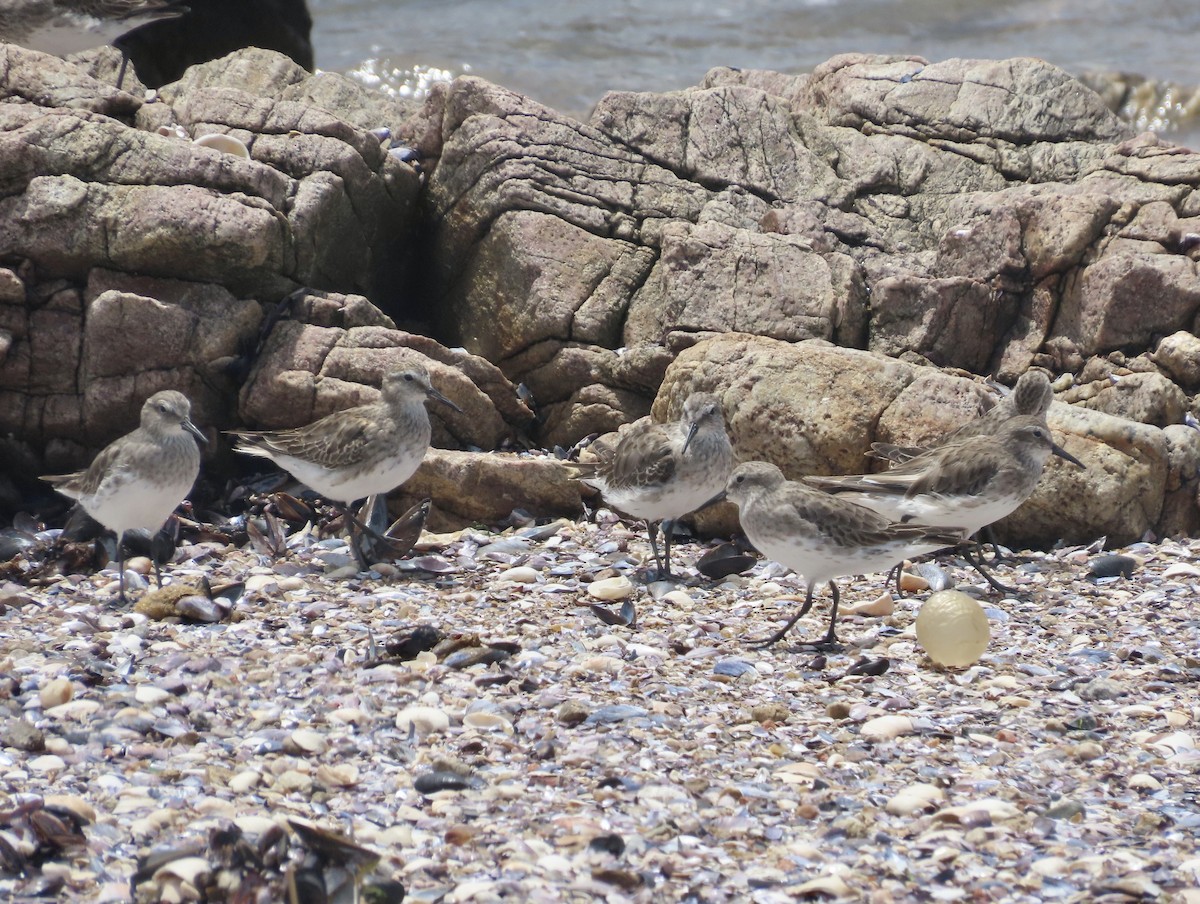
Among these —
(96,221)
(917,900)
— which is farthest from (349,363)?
(917,900)

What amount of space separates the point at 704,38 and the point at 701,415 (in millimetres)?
18050

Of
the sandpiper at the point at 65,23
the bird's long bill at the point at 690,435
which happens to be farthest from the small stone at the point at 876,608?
the sandpiper at the point at 65,23

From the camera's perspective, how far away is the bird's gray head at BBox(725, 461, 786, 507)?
7.24 m

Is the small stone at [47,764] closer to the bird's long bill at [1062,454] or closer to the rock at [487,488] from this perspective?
the rock at [487,488]

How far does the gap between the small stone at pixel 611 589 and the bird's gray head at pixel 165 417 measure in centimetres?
236

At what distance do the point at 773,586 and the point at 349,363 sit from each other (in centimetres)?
338

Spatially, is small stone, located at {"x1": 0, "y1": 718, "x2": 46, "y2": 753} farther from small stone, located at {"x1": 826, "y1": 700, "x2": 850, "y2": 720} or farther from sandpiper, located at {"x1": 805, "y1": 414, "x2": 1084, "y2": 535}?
sandpiper, located at {"x1": 805, "y1": 414, "x2": 1084, "y2": 535}

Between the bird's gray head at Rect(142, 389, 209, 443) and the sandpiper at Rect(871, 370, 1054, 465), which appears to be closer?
the bird's gray head at Rect(142, 389, 209, 443)

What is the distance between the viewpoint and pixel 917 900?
4379mm

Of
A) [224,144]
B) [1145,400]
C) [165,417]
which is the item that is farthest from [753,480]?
[224,144]

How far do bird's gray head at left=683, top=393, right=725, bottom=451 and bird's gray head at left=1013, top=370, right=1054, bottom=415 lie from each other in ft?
6.32

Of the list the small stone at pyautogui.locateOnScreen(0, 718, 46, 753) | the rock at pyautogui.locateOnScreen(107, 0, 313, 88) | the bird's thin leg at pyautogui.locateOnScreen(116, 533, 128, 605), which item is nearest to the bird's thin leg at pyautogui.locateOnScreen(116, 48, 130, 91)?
the rock at pyautogui.locateOnScreen(107, 0, 313, 88)

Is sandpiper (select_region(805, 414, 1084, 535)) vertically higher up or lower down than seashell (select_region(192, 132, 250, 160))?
lower down

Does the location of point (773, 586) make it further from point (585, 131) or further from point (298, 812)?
point (585, 131)
